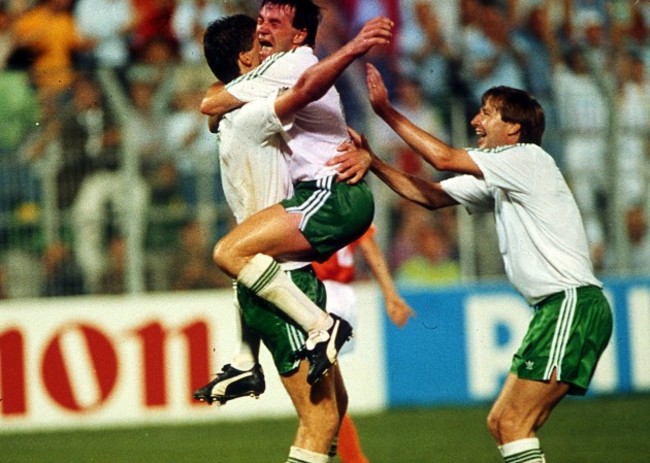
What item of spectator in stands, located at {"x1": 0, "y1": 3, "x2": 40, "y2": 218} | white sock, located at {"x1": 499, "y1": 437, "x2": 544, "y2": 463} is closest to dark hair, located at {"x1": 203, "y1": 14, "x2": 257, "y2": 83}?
white sock, located at {"x1": 499, "y1": 437, "x2": 544, "y2": 463}

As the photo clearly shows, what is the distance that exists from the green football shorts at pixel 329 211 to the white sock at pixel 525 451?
49.0 inches

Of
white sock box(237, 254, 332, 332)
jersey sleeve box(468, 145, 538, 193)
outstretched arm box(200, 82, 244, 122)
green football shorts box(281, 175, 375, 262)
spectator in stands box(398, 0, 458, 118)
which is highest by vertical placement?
spectator in stands box(398, 0, 458, 118)

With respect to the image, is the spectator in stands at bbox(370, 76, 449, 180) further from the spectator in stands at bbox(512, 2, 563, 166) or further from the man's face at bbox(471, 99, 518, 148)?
the man's face at bbox(471, 99, 518, 148)

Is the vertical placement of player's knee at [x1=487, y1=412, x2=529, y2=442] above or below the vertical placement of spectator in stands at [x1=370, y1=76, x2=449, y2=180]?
below

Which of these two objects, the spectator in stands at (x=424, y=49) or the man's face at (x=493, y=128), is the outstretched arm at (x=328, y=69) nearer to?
the man's face at (x=493, y=128)

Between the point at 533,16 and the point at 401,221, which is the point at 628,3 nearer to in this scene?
the point at 533,16

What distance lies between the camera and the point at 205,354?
12.5 m

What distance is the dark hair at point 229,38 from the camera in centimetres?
712

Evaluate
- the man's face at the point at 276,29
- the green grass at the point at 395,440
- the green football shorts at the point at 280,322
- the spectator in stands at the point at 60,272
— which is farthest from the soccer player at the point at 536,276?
the spectator in stands at the point at 60,272

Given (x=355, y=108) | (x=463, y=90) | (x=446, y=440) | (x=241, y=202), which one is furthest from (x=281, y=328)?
(x=463, y=90)

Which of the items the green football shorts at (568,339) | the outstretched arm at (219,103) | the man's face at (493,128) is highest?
the outstretched arm at (219,103)

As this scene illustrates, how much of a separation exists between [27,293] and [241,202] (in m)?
6.35

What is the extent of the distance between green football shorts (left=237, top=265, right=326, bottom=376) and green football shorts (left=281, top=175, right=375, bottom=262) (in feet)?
0.49

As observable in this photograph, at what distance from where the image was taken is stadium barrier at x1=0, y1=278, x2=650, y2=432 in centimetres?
1251
